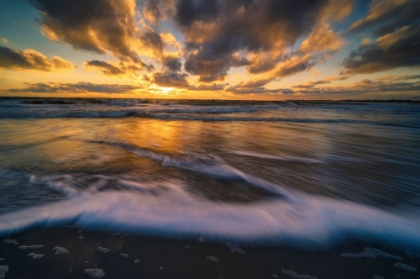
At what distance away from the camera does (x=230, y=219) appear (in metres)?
1.66

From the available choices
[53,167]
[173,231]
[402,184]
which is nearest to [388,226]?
[402,184]

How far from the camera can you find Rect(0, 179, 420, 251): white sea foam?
1500 millimetres

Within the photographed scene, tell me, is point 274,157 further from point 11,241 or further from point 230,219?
point 11,241

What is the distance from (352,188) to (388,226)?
815 millimetres

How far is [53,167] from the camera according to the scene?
2.87 metres

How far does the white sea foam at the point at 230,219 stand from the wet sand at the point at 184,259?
0.34ft

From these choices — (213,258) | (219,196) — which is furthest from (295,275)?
(219,196)

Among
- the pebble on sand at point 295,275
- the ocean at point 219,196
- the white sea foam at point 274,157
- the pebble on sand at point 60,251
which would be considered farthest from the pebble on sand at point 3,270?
the white sea foam at point 274,157

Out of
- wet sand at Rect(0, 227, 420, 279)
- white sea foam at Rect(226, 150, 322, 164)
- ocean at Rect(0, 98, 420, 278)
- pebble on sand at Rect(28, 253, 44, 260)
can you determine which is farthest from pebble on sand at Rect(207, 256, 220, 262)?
white sea foam at Rect(226, 150, 322, 164)

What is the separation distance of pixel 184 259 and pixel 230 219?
0.56 metres

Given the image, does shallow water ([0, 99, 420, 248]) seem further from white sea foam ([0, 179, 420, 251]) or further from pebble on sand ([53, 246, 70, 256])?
pebble on sand ([53, 246, 70, 256])

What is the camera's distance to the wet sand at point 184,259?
3.78 feet

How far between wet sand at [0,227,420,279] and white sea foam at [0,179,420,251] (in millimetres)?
103

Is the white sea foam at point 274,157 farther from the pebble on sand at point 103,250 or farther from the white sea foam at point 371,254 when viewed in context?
the pebble on sand at point 103,250
